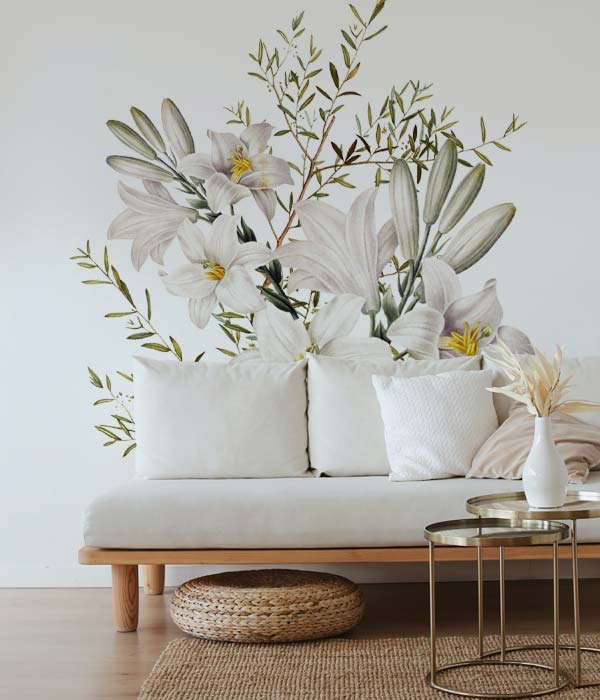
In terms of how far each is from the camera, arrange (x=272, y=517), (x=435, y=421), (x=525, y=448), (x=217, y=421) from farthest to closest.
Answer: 1. (x=217, y=421)
2. (x=435, y=421)
3. (x=525, y=448)
4. (x=272, y=517)

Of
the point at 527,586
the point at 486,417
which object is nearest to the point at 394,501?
the point at 486,417

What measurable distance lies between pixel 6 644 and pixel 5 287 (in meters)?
1.68

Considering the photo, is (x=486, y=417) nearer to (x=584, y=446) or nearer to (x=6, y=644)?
(x=584, y=446)

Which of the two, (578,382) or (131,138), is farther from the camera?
(131,138)

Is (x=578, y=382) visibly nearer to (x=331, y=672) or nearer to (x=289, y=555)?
(x=289, y=555)

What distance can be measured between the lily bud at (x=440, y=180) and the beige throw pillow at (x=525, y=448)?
1.11 meters

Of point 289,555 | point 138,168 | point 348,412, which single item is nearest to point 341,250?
point 348,412

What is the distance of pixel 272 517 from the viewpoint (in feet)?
10.7

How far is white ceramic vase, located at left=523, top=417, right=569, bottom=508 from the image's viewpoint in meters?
2.64

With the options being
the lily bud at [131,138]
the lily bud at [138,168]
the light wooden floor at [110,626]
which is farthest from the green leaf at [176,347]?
the light wooden floor at [110,626]

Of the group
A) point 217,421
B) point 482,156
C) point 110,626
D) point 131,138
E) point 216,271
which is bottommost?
point 110,626

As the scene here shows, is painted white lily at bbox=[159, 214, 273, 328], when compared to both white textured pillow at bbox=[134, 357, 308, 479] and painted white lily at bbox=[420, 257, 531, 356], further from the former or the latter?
painted white lily at bbox=[420, 257, 531, 356]

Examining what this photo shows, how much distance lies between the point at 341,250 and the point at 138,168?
0.97 meters

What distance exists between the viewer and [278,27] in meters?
4.34
